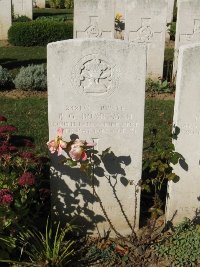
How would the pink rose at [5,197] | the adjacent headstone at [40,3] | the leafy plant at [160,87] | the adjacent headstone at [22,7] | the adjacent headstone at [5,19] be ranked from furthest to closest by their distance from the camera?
the adjacent headstone at [40,3] → the adjacent headstone at [22,7] → the adjacent headstone at [5,19] → the leafy plant at [160,87] → the pink rose at [5,197]

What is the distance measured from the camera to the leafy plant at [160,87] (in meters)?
8.84

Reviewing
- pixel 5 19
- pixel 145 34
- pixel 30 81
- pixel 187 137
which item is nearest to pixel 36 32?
pixel 5 19

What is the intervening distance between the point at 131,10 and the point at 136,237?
5.65m

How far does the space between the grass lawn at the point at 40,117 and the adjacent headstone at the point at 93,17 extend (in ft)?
6.32

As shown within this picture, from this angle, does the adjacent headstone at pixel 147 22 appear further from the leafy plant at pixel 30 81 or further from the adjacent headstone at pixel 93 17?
the leafy plant at pixel 30 81

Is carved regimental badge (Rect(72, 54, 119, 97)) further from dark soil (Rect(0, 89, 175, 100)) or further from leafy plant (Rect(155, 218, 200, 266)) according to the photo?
dark soil (Rect(0, 89, 175, 100))

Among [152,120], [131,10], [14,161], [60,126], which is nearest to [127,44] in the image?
[60,126]

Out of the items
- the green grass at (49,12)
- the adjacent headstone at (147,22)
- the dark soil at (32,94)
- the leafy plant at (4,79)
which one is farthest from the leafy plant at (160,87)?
the green grass at (49,12)

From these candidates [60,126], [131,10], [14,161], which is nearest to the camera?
[60,126]

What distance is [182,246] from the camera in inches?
154

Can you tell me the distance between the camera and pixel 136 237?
406 cm

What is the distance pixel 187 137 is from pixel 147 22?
526cm

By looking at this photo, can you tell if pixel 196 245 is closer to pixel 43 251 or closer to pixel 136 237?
pixel 136 237

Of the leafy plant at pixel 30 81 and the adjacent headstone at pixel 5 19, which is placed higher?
the adjacent headstone at pixel 5 19
